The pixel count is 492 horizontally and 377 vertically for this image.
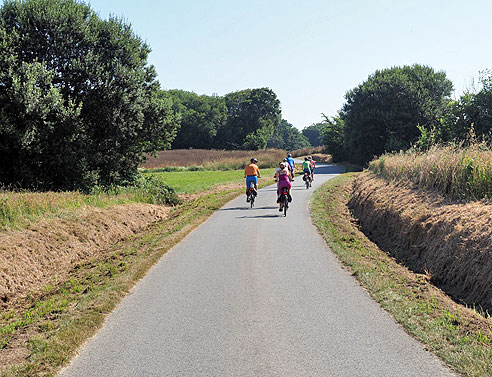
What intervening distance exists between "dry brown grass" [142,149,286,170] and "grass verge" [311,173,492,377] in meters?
46.8

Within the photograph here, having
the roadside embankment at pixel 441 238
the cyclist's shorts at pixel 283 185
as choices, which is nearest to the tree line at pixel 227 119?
the cyclist's shorts at pixel 283 185

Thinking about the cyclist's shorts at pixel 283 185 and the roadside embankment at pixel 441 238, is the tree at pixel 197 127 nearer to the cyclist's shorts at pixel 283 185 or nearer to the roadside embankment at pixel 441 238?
the cyclist's shorts at pixel 283 185

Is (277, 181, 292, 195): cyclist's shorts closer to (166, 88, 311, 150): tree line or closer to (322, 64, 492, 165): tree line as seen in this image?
(322, 64, 492, 165): tree line

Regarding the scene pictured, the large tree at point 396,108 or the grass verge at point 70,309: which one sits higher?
the large tree at point 396,108

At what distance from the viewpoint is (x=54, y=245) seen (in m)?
11.2

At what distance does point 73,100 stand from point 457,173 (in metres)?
16.2

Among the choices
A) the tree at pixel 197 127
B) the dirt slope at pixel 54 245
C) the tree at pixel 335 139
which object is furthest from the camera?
the tree at pixel 197 127

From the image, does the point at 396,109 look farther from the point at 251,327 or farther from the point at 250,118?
the point at 250,118

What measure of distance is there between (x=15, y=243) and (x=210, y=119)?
10705 cm

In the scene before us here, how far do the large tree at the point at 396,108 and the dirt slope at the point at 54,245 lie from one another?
45607 mm

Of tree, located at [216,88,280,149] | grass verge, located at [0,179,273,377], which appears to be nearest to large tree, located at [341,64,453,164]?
grass verge, located at [0,179,273,377]

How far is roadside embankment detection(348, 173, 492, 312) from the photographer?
821 cm

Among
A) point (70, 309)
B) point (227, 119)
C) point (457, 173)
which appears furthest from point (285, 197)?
point (227, 119)

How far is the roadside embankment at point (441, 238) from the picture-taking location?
821cm
